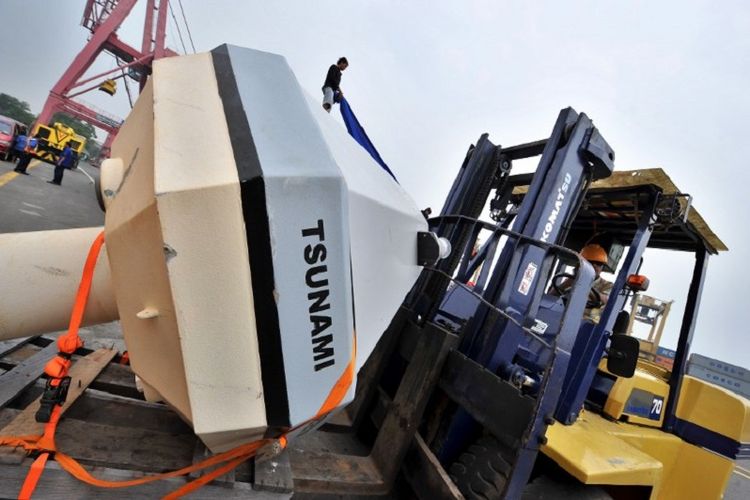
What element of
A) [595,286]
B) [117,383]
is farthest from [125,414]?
[595,286]

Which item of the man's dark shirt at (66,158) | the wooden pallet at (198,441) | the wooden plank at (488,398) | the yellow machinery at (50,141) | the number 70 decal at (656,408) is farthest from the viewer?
the yellow machinery at (50,141)

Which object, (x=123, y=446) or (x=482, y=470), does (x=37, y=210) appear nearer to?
(x=123, y=446)

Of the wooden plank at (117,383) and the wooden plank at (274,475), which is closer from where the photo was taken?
the wooden plank at (274,475)

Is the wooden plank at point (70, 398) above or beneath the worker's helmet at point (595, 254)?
beneath

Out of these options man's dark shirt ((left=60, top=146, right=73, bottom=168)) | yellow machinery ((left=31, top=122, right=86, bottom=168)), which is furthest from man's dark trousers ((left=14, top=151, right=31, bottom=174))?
yellow machinery ((left=31, top=122, right=86, bottom=168))

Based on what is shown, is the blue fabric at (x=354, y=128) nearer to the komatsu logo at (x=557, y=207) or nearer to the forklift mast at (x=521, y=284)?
the forklift mast at (x=521, y=284)

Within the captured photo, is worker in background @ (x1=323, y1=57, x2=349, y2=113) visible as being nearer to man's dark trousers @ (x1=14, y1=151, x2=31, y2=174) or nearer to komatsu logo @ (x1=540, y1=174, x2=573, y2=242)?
komatsu logo @ (x1=540, y1=174, x2=573, y2=242)

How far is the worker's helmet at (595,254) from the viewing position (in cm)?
347

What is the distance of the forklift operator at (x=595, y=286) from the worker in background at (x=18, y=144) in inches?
662

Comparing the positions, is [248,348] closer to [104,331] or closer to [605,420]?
[605,420]

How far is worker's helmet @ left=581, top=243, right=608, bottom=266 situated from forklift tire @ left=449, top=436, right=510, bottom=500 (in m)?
2.25

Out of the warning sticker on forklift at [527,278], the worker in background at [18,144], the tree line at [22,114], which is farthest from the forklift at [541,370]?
the tree line at [22,114]

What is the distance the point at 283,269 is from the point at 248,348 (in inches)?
8.9

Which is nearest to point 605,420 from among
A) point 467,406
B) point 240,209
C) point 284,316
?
point 467,406
